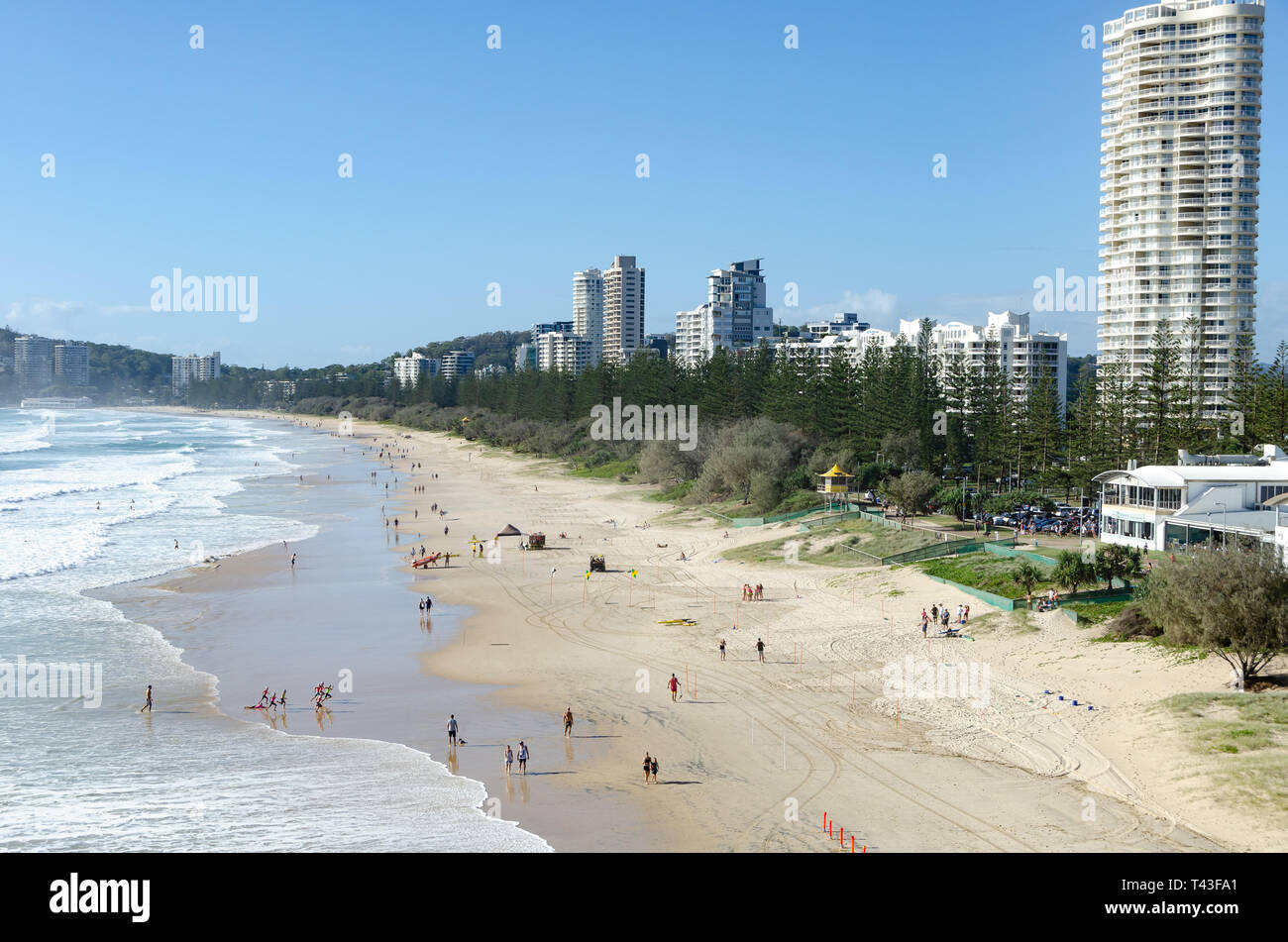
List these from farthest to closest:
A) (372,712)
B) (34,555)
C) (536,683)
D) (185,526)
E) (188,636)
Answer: (185,526)
(34,555)
(188,636)
(536,683)
(372,712)

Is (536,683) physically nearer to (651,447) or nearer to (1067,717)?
(1067,717)

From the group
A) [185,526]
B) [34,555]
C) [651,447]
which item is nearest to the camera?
[34,555]

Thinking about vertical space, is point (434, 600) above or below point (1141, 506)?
below

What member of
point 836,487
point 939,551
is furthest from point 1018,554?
point 836,487

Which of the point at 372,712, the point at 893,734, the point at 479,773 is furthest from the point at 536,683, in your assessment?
the point at 893,734

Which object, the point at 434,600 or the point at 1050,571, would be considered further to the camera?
the point at 434,600

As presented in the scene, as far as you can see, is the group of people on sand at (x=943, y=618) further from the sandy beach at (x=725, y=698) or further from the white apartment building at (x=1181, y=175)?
the white apartment building at (x=1181, y=175)

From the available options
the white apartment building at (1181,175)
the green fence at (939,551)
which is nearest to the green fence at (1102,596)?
the green fence at (939,551)
